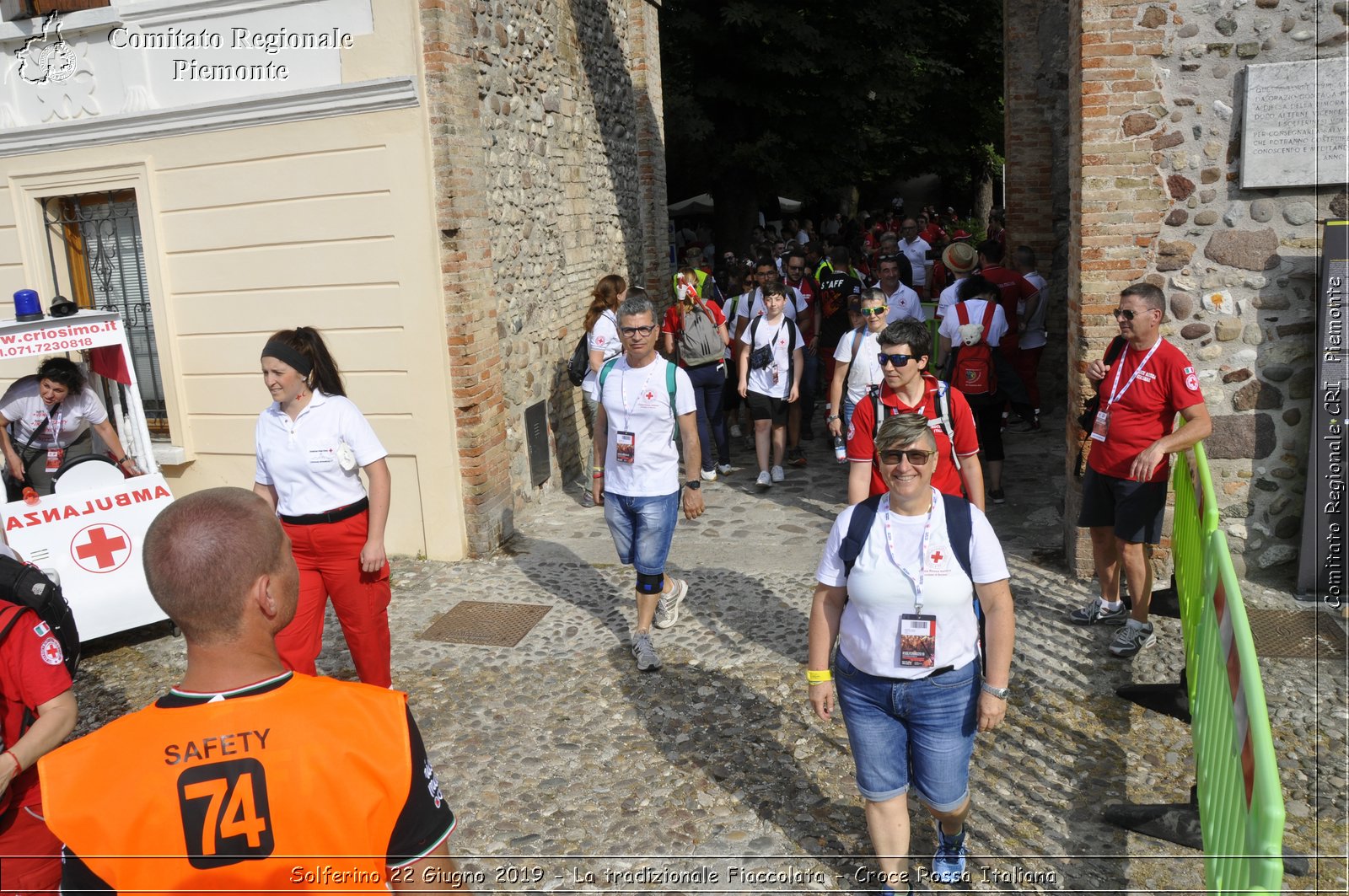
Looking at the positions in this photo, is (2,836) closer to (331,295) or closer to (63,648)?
(63,648)

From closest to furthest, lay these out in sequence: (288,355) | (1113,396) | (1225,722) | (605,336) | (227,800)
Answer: (227,800) < (1225,722) < (288,355) < (1113,396) < (605,336)

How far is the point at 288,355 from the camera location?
4660 mm

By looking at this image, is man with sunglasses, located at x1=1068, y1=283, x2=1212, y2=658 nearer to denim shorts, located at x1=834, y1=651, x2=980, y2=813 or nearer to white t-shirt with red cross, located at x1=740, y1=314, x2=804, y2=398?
denim shorts, located at x1=834, y1=651, x2=980, y2=813

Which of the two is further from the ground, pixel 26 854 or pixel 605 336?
pixel 605 336

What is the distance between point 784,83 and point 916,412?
1530cm

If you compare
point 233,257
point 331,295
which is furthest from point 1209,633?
point 233,257

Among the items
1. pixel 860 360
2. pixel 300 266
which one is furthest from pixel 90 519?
pixel 860 360

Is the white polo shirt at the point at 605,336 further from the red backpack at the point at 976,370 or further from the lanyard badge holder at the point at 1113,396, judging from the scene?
the lanyard badge holder at the point at 1113,396

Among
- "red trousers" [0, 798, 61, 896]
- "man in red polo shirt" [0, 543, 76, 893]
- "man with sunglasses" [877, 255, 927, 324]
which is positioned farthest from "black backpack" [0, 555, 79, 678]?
"man with sunglasses" [877, 255, 927, 324]

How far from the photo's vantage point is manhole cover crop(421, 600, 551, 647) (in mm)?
6414

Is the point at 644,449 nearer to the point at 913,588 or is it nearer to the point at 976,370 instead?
the point at 913,588

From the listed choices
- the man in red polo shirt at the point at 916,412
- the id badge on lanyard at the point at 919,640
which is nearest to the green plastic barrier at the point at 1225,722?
the id badge on lanyard at the point at 919,640

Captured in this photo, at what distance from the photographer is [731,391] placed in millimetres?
11406

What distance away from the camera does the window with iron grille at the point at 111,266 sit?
8.49 metres
